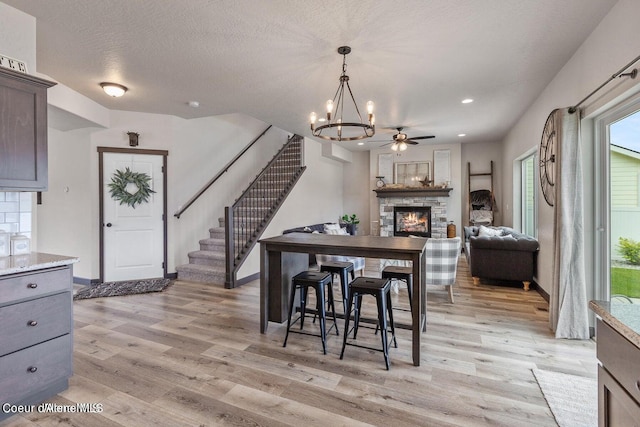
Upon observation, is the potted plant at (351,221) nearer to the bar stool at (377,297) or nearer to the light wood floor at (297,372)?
the light wood floor at (297,372)

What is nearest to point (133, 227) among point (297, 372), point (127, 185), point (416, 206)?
point (127, 185)

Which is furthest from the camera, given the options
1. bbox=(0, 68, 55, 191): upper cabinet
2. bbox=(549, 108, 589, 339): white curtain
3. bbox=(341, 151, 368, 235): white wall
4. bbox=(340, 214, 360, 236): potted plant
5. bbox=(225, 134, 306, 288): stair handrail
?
bbox=(341, 151, 368, 235): white wall

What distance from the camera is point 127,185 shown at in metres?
5.12

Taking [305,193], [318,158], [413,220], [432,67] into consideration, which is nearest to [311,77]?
[432,67]

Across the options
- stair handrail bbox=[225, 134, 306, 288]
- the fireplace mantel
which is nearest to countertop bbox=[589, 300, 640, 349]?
stair handrail bbox=[225, 134, 306, 288]

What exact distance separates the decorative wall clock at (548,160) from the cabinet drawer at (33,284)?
4.67m

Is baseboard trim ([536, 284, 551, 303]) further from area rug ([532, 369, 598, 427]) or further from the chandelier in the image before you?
the chandelier

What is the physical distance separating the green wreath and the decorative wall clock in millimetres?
5771

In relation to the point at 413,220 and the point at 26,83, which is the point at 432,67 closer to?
the point at 26,83

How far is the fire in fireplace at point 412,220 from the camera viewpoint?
856cm

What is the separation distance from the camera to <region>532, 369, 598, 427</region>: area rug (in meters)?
1.88

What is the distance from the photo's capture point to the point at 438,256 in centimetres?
408

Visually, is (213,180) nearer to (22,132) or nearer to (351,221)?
(22,132)

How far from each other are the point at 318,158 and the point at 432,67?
4701mm
